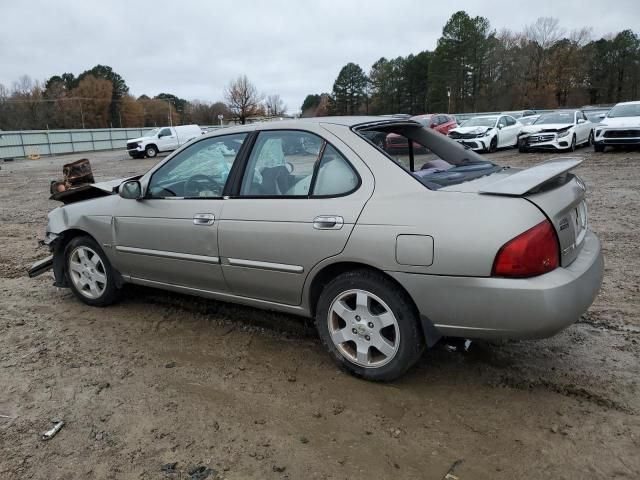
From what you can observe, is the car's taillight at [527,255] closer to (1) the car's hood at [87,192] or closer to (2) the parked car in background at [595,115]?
(1) the car's hood at [87,192]

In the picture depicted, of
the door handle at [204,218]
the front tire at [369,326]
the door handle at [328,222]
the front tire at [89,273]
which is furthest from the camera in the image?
the front tire at [89,273]

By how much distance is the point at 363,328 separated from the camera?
3021 mm

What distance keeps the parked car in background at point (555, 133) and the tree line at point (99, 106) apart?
149 feet

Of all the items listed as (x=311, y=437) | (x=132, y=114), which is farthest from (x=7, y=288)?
(x=132, y=114)

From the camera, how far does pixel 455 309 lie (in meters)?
2.67

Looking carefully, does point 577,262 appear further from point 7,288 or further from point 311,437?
point 7,288

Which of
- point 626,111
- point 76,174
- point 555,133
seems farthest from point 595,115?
point 76,174

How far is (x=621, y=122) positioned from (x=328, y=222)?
16455mm

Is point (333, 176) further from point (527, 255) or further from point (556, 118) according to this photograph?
point (556, 118)

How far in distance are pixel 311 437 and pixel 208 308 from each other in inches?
84.2

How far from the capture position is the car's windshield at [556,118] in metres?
17.9

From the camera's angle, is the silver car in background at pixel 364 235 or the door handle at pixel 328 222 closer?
the silver car in background at pixel 364 235

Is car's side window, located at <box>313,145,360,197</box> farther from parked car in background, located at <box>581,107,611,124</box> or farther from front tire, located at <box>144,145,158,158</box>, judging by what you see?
front tire, located at <box>144,145,158,158</box>

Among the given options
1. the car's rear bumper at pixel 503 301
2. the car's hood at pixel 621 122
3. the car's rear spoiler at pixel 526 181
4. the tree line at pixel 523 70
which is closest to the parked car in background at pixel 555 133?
the car's hood at pixel 621 122
